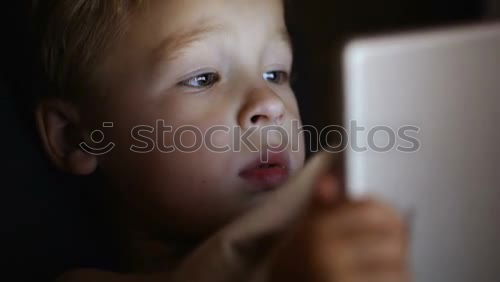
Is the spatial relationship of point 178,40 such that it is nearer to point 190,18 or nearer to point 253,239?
point 190,18

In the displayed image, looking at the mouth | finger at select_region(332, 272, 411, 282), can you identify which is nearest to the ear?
the mouth

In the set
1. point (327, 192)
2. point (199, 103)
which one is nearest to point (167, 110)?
point (199, 103)

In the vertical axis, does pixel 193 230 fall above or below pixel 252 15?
below

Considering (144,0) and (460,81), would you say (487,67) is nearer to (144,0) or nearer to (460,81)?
(460,81)

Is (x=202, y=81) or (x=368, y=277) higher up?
(x=202, y=81)

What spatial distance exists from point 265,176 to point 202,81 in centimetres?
7

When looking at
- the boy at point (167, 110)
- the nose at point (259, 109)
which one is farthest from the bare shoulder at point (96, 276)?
the nose at point (259, 109)

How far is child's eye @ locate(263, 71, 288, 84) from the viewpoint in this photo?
0.40 meters

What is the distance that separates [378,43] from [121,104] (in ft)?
0.57

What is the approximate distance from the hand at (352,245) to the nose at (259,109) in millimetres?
115

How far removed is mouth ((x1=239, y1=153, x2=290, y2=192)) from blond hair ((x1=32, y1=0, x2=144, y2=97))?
12 centimetres

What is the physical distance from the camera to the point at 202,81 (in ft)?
1.30

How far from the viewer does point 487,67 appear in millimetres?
379

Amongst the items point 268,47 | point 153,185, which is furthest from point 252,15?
point 153,185
